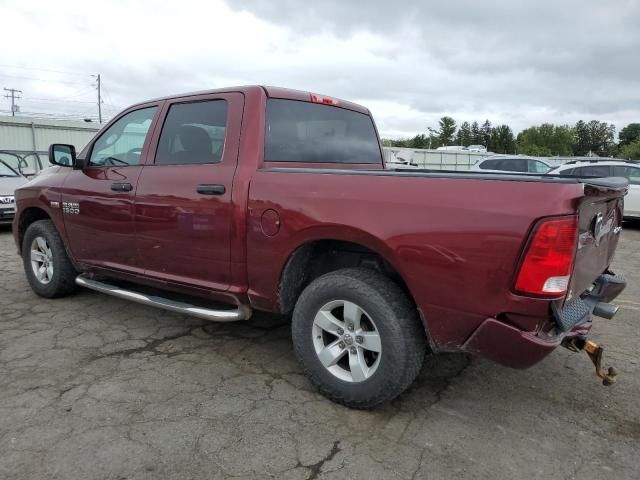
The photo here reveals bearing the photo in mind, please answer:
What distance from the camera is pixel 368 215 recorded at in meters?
2.59

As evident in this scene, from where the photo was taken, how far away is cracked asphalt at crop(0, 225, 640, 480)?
2.35 m

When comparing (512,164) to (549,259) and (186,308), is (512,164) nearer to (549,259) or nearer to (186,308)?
(186,308)

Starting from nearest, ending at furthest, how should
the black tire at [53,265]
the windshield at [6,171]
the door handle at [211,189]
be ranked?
the door handle at [211,189], the black tire at [53,265], the windshield at [6,171]

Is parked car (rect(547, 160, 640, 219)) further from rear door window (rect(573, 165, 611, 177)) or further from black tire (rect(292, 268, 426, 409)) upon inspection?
black tire (rect(292, 268, 426, 409))

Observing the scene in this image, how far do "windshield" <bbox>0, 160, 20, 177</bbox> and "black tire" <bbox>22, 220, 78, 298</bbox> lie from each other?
626 cm

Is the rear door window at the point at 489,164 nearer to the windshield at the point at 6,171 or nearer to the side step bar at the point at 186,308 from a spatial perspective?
the windshield at the point at 6,171

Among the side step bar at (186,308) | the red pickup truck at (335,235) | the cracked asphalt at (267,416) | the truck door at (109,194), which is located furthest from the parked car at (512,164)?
the side step bar at (186,308)

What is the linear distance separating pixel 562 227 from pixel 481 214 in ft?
1.11

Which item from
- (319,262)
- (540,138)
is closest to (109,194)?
(319,262)

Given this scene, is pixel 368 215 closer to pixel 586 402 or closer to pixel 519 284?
pixel 519 284

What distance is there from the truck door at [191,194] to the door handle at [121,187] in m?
0.12

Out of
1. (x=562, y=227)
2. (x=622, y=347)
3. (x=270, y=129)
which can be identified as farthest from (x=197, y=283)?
(x=622, y=347)

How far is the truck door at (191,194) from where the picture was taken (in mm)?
3244

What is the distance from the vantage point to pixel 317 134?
3732mm
